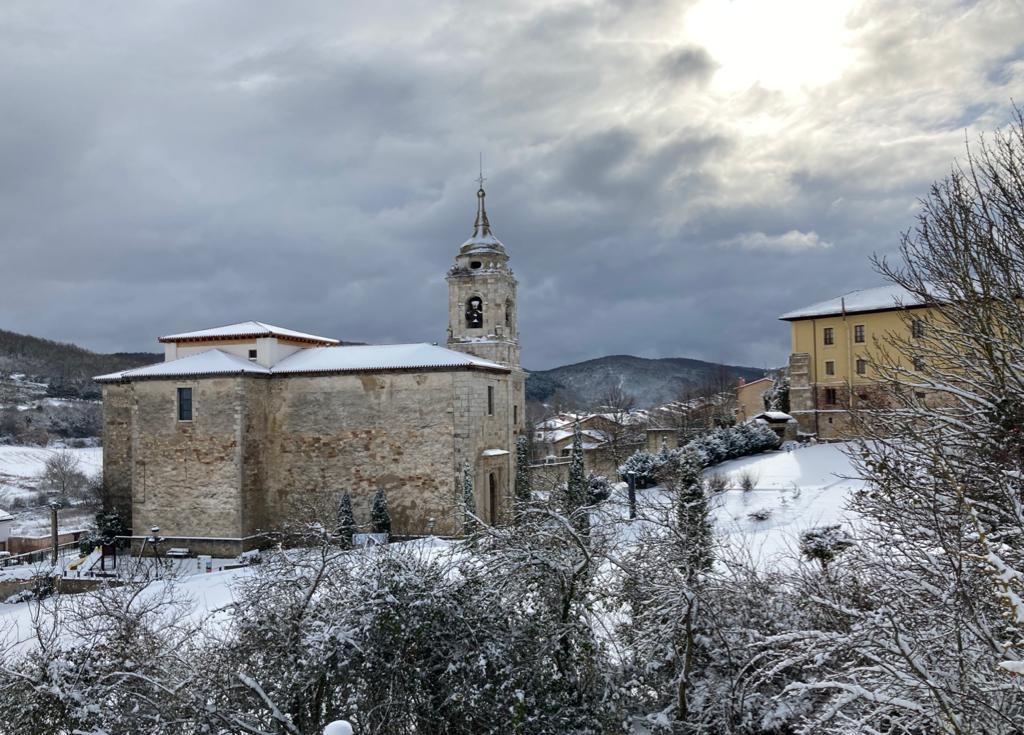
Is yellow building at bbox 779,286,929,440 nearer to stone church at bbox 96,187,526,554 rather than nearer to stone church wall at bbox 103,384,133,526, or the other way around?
stone church at bbox 96,187,526,554

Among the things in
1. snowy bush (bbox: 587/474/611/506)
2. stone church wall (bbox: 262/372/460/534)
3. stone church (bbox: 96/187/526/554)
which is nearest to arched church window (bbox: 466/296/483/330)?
stone church (bbox: 96/187/526/554)

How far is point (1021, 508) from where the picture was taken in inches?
213

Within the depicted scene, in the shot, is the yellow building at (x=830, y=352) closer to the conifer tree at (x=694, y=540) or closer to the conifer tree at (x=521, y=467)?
the conifer tree at (x=521, y=467)

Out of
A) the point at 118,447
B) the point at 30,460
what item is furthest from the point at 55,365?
the point at 118,447

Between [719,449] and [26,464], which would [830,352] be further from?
[26,464]

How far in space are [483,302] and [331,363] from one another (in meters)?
7.20

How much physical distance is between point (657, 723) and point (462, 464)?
16.1 m

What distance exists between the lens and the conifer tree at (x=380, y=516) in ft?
72.8

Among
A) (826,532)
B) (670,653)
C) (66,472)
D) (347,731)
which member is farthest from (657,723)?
(66,472)

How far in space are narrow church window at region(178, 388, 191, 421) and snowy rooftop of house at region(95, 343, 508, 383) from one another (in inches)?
22.9

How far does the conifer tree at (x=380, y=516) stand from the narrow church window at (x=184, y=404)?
7045 millimetres

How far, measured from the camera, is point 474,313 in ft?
96.3

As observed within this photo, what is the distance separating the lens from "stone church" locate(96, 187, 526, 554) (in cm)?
2316

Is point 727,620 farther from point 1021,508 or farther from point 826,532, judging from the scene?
point 826,532
